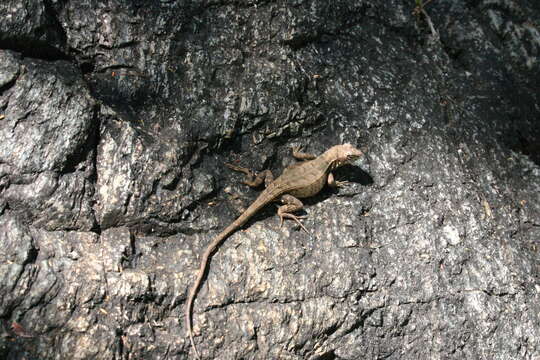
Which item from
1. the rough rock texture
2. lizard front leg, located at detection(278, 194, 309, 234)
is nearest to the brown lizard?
lizard front leg, located at detection(278, 194, 309, 234)

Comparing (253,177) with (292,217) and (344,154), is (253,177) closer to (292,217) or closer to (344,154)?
(292,217)

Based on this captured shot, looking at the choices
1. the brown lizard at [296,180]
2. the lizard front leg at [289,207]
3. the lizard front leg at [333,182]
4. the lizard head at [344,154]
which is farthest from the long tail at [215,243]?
the lizard head at [344,154]

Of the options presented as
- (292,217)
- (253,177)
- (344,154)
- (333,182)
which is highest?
(344,154)

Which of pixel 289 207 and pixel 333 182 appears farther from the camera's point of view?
pixel 333 182

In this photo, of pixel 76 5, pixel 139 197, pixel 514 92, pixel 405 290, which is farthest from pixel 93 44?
pixel 514 92

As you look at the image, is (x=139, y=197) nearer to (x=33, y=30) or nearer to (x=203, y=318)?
(x=203, y=318)

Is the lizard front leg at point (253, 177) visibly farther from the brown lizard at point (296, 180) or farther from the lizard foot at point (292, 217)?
the lizard foot at point (292, 217)

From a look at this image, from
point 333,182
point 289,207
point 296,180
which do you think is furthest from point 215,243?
point 333,182

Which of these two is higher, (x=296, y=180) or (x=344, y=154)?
(x=344, y=154)
